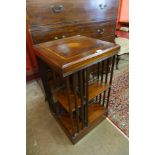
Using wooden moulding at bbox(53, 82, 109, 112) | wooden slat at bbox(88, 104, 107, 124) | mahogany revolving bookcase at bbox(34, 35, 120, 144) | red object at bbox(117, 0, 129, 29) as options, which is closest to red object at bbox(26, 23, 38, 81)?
mahogany revolving bookcase at bbox(34, 35, 120, 144)

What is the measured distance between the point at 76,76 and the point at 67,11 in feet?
2.81

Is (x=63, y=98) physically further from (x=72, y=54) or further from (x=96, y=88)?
(x=72, y=54)

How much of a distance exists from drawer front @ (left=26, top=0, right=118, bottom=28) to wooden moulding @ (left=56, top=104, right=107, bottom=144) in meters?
0.94

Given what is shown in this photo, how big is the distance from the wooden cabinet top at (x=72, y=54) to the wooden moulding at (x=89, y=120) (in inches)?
23.3

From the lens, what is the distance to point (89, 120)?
110cm

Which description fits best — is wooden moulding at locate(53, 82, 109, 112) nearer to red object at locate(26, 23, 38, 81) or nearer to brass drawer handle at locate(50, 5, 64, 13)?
brass drawer handle at locate(50, 5, 64, 13)

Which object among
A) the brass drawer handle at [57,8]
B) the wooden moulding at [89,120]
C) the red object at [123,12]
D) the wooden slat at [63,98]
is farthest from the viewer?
the red object at [123,12]

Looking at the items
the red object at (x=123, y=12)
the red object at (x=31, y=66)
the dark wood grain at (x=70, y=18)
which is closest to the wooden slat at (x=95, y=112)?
the dark wood grain at (x=70, y=18)

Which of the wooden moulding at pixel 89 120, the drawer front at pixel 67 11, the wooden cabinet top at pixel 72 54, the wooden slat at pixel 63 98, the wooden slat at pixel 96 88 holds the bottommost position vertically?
the wooden moulding at pixel 89 120

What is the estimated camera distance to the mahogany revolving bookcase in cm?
70

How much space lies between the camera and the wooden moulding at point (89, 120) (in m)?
1.05

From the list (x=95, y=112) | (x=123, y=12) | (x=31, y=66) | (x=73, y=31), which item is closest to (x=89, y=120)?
(x=95, y=112)

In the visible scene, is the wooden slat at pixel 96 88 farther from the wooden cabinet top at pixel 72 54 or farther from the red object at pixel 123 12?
the red object at pixel 123 12
